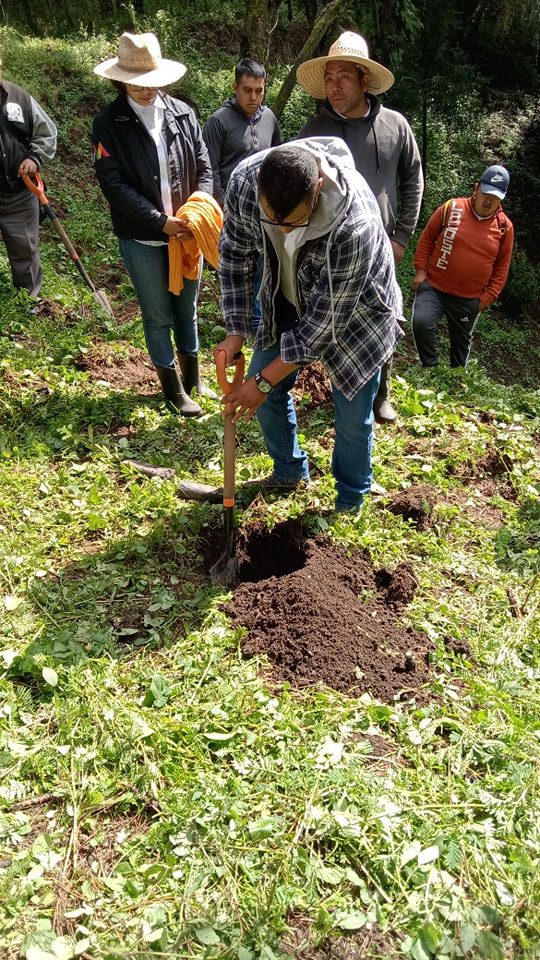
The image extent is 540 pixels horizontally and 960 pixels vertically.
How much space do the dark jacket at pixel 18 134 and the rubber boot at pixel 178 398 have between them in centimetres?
208

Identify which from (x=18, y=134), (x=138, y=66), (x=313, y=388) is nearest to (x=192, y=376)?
(x=313, y=388)

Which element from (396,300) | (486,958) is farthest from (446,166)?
(486,958)

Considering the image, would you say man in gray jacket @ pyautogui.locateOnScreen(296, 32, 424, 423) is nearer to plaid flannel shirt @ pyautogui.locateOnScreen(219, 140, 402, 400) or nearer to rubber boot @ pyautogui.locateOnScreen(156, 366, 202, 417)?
plaid flannel shirt @ pyautogui.locateOnScreen(219, 140, 402, 400)

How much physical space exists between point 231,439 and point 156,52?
7.80 feet

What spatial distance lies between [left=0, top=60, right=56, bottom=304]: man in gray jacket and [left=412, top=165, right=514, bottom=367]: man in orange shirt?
10.5ft

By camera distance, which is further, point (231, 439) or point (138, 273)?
point (138, 273)

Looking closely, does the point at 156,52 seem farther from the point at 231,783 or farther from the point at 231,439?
the point at 231,783

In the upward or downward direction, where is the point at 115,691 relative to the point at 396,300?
downward

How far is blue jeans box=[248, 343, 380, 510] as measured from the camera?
3305 mm

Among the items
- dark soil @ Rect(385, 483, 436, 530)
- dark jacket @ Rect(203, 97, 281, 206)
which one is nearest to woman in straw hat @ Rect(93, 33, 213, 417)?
dark jacket @ Rect(203, 97, 281, 206)

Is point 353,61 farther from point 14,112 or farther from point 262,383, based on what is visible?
point 14,112

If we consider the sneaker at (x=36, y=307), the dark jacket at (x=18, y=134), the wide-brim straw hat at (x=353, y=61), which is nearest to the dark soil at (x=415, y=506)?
the wide-brim straw hat at (x=353, y=61)

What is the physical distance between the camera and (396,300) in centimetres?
320

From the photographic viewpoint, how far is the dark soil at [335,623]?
112 inches
